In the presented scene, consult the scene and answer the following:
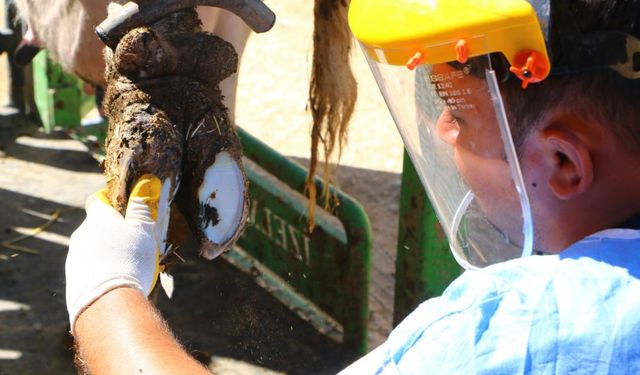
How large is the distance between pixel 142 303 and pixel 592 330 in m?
0.70

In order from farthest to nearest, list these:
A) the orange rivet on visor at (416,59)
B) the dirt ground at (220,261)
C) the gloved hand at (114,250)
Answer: the dirt ground at (220,261), the gloved hand at (114,250), the orange rivet on visor at (416,59)

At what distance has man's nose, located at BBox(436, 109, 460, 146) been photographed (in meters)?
1.27

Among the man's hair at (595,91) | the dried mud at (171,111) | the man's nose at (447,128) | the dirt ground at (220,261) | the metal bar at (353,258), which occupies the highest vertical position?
the man's hair at (595,91)

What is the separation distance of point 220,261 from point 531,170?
2633 mm

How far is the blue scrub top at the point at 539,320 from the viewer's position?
3.37ft

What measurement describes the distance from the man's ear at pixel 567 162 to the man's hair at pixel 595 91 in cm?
3

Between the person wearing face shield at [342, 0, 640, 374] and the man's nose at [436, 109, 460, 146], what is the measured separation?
0.08ft

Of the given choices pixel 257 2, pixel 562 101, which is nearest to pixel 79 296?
pixel 257 2

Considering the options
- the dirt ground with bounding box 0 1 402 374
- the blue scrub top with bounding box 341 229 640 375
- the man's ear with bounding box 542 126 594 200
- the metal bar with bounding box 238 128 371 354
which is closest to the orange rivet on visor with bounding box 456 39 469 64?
the man's ear with bounding box 542 126 594 200

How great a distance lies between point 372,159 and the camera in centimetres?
474

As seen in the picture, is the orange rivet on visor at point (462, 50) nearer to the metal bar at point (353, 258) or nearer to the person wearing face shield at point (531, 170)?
the person wearing face shield at point (531, 170)

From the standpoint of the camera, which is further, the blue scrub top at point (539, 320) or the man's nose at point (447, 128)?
the man's nose at point (447, 128)

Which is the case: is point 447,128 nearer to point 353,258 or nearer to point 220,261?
point 353,258

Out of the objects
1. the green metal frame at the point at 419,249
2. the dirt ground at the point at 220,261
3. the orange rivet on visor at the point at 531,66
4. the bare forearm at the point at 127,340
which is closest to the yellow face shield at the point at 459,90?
the orange rivet on visor at the point at 531,66
